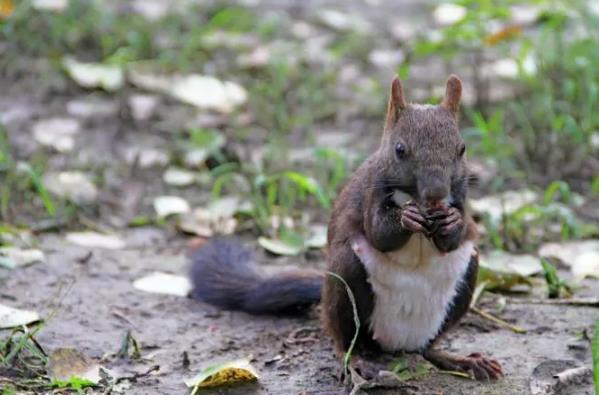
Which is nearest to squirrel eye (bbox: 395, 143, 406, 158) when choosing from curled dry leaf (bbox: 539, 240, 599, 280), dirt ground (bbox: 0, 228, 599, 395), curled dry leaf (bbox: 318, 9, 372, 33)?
dirt ground (bbox: 0, 228, 599, 395)

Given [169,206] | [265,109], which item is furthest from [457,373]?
[265,109]

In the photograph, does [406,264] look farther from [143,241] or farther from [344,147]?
[344,147]

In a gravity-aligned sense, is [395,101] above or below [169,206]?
above

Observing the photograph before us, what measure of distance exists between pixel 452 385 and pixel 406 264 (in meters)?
0.36

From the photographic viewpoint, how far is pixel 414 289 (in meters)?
3.22

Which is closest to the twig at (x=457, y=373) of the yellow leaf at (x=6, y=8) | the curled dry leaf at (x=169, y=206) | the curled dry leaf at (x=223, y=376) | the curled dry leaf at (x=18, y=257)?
the curled dry leaf at (x=223, y=376)

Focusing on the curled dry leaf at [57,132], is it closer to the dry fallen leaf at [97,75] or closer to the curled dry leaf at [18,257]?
the dry fallen leaf at [97,75]

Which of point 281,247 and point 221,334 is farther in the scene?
point 281,247

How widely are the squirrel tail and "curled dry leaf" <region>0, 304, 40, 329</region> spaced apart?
0.60m

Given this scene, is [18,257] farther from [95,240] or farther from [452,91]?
[452,91]

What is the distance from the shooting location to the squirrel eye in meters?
3.11

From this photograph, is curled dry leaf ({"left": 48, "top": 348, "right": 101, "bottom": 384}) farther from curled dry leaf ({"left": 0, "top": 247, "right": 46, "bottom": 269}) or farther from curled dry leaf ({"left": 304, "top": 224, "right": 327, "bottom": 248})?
curled dry leaf ({"left": 304, "top": 224, "right": 327, "bottom": 248})

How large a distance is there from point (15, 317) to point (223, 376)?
2.34 ft

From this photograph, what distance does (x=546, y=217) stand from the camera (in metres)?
4.44
